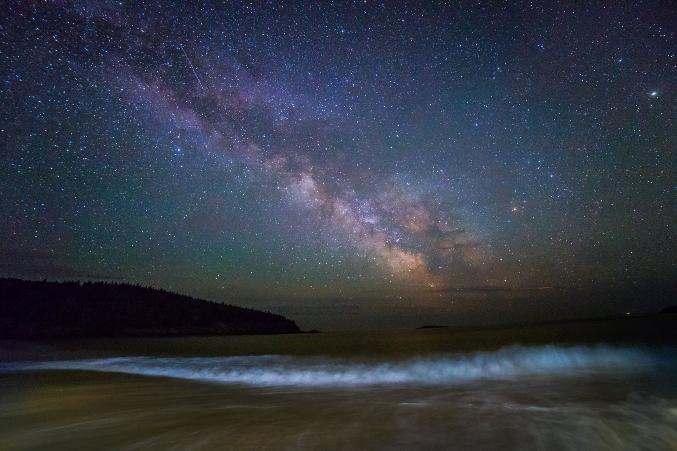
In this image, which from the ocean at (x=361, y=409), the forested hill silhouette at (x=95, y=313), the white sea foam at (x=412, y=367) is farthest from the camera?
the forested hill silhouette at (x=95, y=313)

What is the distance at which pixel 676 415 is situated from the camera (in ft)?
28.9

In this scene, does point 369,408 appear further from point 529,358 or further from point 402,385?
point 529,358

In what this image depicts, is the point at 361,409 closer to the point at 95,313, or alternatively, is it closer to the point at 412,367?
the point at 412,367

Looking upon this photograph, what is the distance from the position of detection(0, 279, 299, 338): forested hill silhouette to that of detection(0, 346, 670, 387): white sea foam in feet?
159

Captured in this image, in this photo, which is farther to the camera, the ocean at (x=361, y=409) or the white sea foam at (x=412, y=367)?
the white sea foam at (x=412, y=367)

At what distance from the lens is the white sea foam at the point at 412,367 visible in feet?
57.3

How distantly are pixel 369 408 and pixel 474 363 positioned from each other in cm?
1261

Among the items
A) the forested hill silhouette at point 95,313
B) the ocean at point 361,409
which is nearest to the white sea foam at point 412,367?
the ocean at point 361,409

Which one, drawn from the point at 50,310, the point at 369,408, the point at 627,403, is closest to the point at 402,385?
the point at 369,408

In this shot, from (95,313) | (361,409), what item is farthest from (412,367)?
(95,313)

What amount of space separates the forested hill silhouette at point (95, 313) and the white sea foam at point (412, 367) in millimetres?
48609

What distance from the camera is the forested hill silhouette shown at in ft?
202

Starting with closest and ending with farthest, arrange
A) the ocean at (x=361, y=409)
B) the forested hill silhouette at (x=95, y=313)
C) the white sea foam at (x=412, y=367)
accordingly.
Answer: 1. the ocean at (x=361, y=409)
2. the white sea foam at (x=412, y=367)
3. the forested hill silhouette at (x=95, y=313)

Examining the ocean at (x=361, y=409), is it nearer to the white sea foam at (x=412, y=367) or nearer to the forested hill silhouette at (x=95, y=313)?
the white sea foam at (x=412, y=367)
